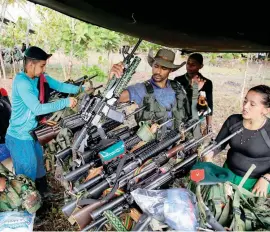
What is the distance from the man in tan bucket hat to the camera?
10.4 ft

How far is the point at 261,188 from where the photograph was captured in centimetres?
220

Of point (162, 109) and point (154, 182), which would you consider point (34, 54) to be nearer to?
point (162, 109)

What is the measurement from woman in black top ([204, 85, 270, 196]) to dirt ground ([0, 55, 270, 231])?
7.40 feet

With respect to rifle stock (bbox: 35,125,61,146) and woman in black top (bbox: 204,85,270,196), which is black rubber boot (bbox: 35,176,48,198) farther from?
woman in black top (bbox: 204,85,270,196)

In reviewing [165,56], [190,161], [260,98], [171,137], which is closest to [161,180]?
[190,161]

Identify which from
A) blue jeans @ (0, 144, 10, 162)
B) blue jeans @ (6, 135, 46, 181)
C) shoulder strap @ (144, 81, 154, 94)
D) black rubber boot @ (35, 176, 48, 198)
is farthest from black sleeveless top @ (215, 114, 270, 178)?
blue jeans @ (0, 144, 10, 162)

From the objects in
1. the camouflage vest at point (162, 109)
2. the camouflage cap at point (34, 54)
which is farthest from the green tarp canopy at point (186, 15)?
Answer: the camouflage vest at point (162, 109)

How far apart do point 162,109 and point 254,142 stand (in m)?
1.12

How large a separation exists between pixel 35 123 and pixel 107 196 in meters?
1.64

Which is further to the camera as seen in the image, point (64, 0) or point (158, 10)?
point (64, 0)

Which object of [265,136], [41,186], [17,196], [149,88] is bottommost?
[41,186]

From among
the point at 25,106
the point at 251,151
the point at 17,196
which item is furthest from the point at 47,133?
the point at 251,151

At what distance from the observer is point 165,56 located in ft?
11.0

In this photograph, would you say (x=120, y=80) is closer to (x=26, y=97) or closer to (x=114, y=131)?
(x=114, y=131)
